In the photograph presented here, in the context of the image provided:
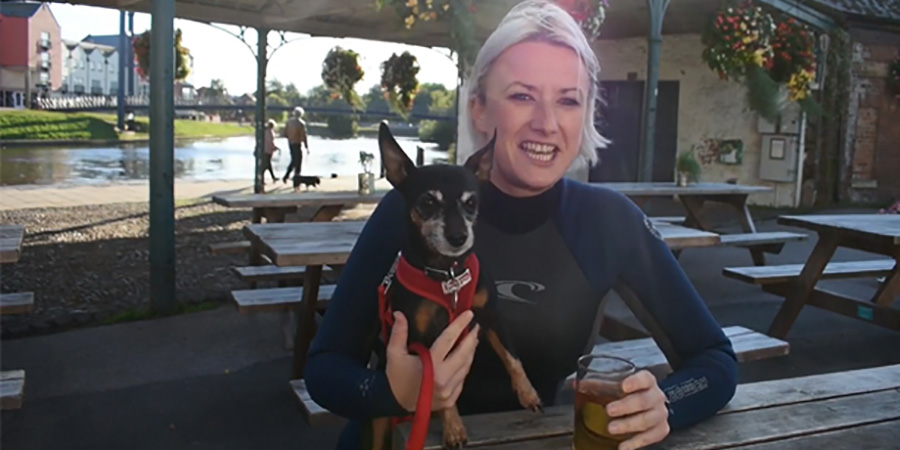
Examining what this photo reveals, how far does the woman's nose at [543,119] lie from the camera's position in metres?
1.66

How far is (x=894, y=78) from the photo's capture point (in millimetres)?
13297

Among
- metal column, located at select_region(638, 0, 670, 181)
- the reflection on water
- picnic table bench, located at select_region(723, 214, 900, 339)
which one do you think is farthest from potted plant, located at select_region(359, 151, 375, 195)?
the reflection on water

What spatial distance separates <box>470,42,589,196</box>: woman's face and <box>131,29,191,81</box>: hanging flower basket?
10.7 meters

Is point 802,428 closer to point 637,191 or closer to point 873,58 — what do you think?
point 637,191

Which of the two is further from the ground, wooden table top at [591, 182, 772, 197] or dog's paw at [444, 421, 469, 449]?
A: wooden table top at [591, 182, 772, 197]

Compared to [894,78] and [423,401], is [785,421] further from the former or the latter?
[894,78]

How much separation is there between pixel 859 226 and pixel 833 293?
46cm

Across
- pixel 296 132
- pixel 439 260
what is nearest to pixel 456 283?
pixel 439 260

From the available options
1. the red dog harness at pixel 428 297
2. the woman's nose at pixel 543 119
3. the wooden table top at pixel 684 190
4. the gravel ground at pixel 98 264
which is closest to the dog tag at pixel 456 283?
the red dog harness at pixel 428 297

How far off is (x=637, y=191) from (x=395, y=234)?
6.35 m

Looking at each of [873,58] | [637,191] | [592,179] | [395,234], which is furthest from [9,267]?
[873,58]

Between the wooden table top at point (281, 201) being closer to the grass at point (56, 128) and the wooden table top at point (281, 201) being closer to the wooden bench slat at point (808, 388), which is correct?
the wooden bench slat at point (808, 388)

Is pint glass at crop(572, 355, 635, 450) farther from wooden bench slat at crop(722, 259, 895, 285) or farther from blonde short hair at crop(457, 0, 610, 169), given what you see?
wooden bench slat at crop(722, 259, 895, 285)

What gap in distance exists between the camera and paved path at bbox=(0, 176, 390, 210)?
40.7 ft
